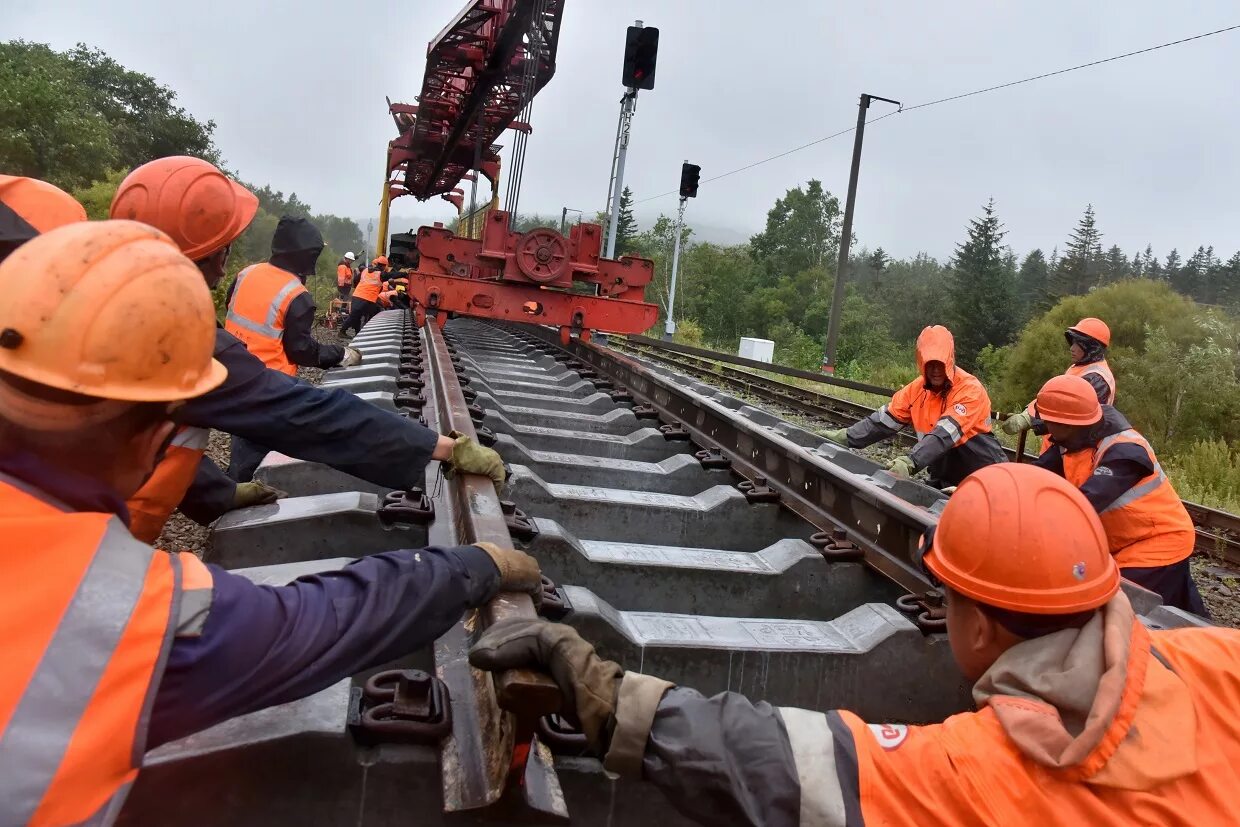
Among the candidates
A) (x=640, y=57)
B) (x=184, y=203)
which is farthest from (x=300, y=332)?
(x=640, y=57)

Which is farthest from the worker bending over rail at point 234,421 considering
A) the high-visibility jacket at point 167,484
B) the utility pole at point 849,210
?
the utility pole at point 849,210

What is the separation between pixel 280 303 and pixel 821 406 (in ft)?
25.6

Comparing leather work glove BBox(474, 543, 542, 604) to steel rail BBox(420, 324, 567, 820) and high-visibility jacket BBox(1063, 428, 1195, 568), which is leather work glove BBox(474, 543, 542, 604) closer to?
steel rail BBox(420, 324, 567, 820)

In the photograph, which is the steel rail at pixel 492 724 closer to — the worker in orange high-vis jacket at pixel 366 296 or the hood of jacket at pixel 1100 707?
the hood of jacket at pixel 1100 707

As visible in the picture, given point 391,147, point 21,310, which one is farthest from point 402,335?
point 391,147

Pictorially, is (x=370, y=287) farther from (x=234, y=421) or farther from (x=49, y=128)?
(x=49, y=128)

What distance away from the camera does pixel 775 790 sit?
4.47 feet

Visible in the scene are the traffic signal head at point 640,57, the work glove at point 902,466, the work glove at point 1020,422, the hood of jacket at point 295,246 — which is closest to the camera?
the hood of jacket at point 295,246

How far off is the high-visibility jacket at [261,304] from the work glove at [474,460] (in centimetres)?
208

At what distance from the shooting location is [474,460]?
9.07 ft

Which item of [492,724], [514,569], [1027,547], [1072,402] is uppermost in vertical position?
[1072,402]

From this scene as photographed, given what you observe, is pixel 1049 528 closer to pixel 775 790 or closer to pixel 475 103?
pixel 775 790

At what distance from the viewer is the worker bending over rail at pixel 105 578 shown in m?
1.04

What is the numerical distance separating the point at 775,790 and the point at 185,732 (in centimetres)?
92
